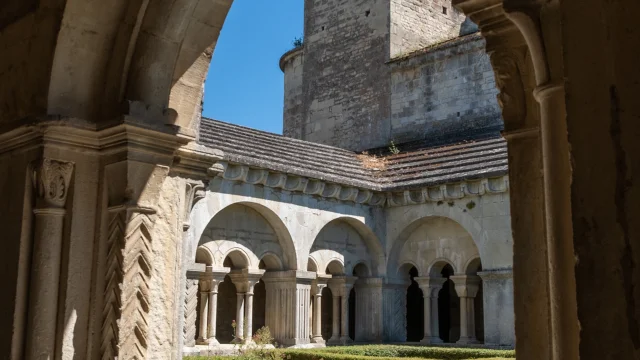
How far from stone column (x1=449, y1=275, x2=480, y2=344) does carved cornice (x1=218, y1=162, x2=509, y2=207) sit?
168 centimetres

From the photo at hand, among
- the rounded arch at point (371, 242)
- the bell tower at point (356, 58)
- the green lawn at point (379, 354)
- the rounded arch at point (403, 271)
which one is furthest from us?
the bell tower at point (356, 58)

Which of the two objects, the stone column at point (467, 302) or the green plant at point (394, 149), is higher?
the green plant at point (394, 149)

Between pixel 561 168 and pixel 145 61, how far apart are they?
2.38 meters

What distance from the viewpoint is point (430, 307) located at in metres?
15.3

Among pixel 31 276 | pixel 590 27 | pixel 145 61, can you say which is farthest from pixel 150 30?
pixel 590 27

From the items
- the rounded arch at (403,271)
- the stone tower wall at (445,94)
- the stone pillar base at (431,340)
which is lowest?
the stone pillar base at (431,340)

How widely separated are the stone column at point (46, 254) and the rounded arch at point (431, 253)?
1143 cm

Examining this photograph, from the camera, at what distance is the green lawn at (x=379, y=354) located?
10.6 m

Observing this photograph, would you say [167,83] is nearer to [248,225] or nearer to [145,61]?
[145,61]

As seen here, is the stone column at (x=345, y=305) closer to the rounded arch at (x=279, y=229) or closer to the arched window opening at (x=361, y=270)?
the arched window opening at (x=361, y=270)

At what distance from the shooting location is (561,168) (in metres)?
1.92

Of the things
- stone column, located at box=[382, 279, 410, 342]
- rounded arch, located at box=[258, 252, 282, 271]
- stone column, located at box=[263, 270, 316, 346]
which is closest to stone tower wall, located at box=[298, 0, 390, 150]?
stone column, located at box=[382, 279, 410, 342]

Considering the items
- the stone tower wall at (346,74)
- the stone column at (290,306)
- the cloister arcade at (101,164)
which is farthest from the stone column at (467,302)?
the cloister arcade at (101,164)

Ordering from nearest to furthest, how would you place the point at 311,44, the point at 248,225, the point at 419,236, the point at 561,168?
1. the point at 561,168
2. the point at 248,225
3. the point at 419,236
4. the point at 311,44
